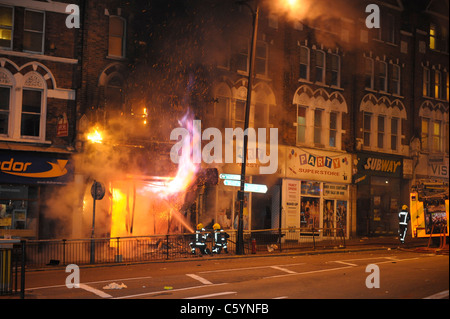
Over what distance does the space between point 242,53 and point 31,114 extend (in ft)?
31.2

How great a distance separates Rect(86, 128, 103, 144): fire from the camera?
60.1ft

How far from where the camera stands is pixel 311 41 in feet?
80.5

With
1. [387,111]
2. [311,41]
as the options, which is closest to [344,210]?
[387,111]

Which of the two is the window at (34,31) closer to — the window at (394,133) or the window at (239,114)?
the window at (239,114)

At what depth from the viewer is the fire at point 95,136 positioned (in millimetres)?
18312

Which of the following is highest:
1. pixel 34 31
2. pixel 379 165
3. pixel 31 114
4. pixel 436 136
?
pixel 34 31

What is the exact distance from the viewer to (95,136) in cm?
1842

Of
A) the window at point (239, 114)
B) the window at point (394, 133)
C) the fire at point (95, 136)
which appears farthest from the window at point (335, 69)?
the fire at point (95, 136)

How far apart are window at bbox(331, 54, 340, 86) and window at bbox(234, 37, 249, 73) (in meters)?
5.20

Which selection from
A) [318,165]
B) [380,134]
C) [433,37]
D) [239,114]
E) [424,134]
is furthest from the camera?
[433,37]

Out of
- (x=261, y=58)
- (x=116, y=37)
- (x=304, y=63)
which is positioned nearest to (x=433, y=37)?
(x=304, y=63)

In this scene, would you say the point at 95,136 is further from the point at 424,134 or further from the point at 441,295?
the point at 424,134

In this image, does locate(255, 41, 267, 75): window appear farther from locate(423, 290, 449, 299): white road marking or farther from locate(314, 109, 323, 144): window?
locate(423, 290, 449, 299): white road marking

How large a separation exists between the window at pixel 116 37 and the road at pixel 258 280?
874 cm
